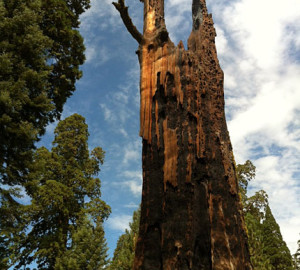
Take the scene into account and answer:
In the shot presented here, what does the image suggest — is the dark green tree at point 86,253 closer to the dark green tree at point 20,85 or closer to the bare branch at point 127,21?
the dark green tree at point 20,85

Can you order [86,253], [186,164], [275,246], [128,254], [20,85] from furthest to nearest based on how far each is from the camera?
1. [275,246]
2. [128,254]
3. [86,253]
4. [20,85]
5. [186,164]

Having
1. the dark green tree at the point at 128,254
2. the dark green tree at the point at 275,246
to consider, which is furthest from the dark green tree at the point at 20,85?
the dark green tree at the point at 275,246

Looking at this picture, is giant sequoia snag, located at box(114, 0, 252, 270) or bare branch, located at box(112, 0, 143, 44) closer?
giant sequoia snag, located at box(114, 0, 252, 270)

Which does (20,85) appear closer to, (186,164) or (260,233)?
(186,164)

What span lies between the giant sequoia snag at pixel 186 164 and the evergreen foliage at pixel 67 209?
9.59m

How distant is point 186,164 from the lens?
333cm

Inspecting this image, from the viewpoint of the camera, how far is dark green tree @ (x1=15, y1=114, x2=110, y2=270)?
46.0 ft

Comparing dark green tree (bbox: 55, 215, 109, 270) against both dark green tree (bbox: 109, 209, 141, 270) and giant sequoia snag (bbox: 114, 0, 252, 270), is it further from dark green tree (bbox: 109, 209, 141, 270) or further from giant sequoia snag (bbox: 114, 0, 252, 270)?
giant sequoia snag (bbox: 114, 0, 252, 270)

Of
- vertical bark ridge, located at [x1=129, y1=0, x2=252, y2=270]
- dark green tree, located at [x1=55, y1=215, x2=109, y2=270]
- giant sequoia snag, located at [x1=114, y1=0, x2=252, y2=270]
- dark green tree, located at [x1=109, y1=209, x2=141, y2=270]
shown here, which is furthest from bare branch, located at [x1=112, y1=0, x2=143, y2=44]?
dark green tree, located at [x1=109, y1=209, x2=141, y2=270]

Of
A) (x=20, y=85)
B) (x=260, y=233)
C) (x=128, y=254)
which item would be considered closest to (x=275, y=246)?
(x=260, y=233)

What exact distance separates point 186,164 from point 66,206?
47.8ft

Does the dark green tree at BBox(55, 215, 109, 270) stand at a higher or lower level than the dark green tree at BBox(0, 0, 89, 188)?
lower

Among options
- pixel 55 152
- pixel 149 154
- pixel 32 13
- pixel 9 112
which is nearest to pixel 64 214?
pixel 55 152

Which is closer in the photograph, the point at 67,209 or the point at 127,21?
the point at 127,21
